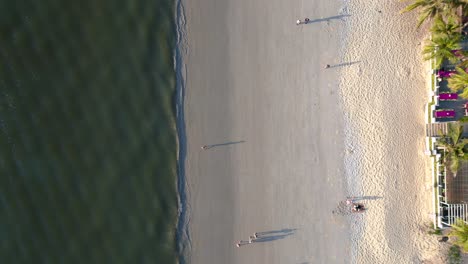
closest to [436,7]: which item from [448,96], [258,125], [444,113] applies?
[448,96]

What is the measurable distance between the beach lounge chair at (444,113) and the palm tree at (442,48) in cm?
262

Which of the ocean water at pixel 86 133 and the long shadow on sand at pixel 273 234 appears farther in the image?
the long shadow on sand at pixel 273 234

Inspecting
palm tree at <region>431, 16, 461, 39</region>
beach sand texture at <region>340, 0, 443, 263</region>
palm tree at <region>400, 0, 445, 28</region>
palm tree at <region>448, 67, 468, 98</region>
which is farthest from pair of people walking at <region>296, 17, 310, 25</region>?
palm tree at <region>448, 67, 468, 98</region>

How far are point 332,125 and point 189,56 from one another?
9.37m

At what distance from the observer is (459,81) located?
713 inches

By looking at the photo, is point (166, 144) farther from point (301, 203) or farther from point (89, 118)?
point (301, 203)

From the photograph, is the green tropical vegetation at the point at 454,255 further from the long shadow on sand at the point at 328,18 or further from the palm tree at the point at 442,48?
the long shadow on sand at the point at 328,18

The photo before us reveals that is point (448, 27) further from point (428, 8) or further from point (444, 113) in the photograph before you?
point (444, 113)

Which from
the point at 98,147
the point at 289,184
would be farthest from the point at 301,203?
the point at 98,147

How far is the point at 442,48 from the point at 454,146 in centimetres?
549

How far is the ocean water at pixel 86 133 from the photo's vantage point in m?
19.7

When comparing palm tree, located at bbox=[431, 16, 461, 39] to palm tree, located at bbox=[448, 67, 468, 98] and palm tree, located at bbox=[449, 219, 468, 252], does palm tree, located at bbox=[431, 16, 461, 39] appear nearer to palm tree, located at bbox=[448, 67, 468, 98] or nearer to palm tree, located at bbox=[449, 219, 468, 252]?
palm tree, located at bbox=[448, 67, 468, 98]

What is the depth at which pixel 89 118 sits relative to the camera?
19812mm

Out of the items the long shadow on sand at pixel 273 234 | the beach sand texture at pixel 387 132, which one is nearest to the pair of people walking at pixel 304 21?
the beach sand texture at pixel 387 132
